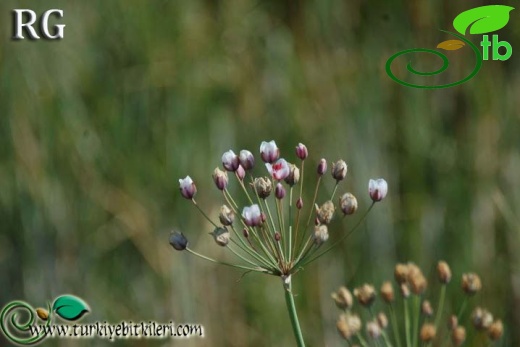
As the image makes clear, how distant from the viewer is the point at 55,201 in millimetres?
2775

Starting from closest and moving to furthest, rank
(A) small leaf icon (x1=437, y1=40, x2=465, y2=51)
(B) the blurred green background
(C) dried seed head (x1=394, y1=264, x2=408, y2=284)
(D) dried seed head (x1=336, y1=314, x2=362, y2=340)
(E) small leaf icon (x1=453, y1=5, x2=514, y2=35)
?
(D) dried seed head (x1=336, y1=314, x2=362, y2=340) → (C) dried seed head (x1=394, y1=264, x2=408, y2=284) → (E) small leaf icon (x1=453, y1=5, x2=514, y2=35) → (B) the blurred green background → (A) small leaf icon (x1=437, y1=40, x2=465, y2=51)

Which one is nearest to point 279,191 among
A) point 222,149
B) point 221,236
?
point 221,236

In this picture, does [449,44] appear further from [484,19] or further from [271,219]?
[271,219]

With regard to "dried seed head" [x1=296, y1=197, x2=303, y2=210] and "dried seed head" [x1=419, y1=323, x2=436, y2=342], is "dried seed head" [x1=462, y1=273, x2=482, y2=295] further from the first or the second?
"dried seed head" [x1=296, y1=197, x2=303, y2=210]

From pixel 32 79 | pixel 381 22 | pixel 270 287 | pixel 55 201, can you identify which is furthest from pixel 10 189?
pixel 381 22

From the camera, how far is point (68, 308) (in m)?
2.10

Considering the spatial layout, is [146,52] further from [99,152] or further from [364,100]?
[364,100]

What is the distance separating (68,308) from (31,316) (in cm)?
25

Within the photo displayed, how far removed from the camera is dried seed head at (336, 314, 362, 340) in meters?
1.20

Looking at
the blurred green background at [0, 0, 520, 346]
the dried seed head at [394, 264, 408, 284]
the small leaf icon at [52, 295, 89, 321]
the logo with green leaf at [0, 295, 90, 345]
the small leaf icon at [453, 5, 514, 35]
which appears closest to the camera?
the dried seed head at [394, 264, 408, 284]

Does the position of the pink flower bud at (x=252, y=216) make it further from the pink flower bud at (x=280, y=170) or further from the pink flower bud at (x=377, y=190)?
the pink flower bud at (x=377, y=190)

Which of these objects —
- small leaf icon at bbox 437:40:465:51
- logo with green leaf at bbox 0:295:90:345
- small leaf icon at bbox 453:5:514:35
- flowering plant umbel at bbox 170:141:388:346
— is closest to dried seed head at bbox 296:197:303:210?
flowering plant umbel at bbox 170:141:388:346

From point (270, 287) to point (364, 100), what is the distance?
2.21 feet

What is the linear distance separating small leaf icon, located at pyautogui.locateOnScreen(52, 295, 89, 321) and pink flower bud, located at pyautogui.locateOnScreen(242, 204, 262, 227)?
876 mm
